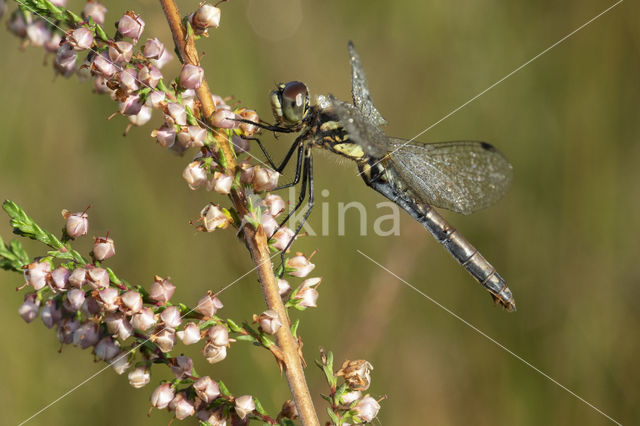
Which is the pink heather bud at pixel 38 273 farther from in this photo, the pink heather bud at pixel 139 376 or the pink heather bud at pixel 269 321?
the pink heather bud at pixel 269 321

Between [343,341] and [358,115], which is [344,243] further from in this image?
[358,115]

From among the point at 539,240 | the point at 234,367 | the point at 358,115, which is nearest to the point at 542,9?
the point at 539,240

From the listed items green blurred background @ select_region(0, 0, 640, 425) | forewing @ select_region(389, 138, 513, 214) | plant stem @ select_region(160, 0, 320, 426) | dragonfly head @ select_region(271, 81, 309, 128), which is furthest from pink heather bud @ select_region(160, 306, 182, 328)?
green blurred background @ select_region(0, 0, 640, 425)

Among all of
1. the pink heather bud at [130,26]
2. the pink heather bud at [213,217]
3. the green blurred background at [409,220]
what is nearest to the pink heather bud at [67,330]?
the pink heather bud at [213,217]

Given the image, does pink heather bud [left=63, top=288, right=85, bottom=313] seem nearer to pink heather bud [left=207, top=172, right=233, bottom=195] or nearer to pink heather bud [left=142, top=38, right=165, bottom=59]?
pink heather bud [left=207, top=172, right=233, bottom=195]

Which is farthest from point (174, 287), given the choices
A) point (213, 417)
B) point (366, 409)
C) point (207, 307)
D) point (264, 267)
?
point (366, 409)

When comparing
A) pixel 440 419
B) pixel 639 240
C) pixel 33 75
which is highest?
pixel 33 75

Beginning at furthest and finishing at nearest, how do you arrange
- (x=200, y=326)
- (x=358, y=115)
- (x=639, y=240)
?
(x=639, y=240) < (x=358, y=115) < (x=200, y=326)
